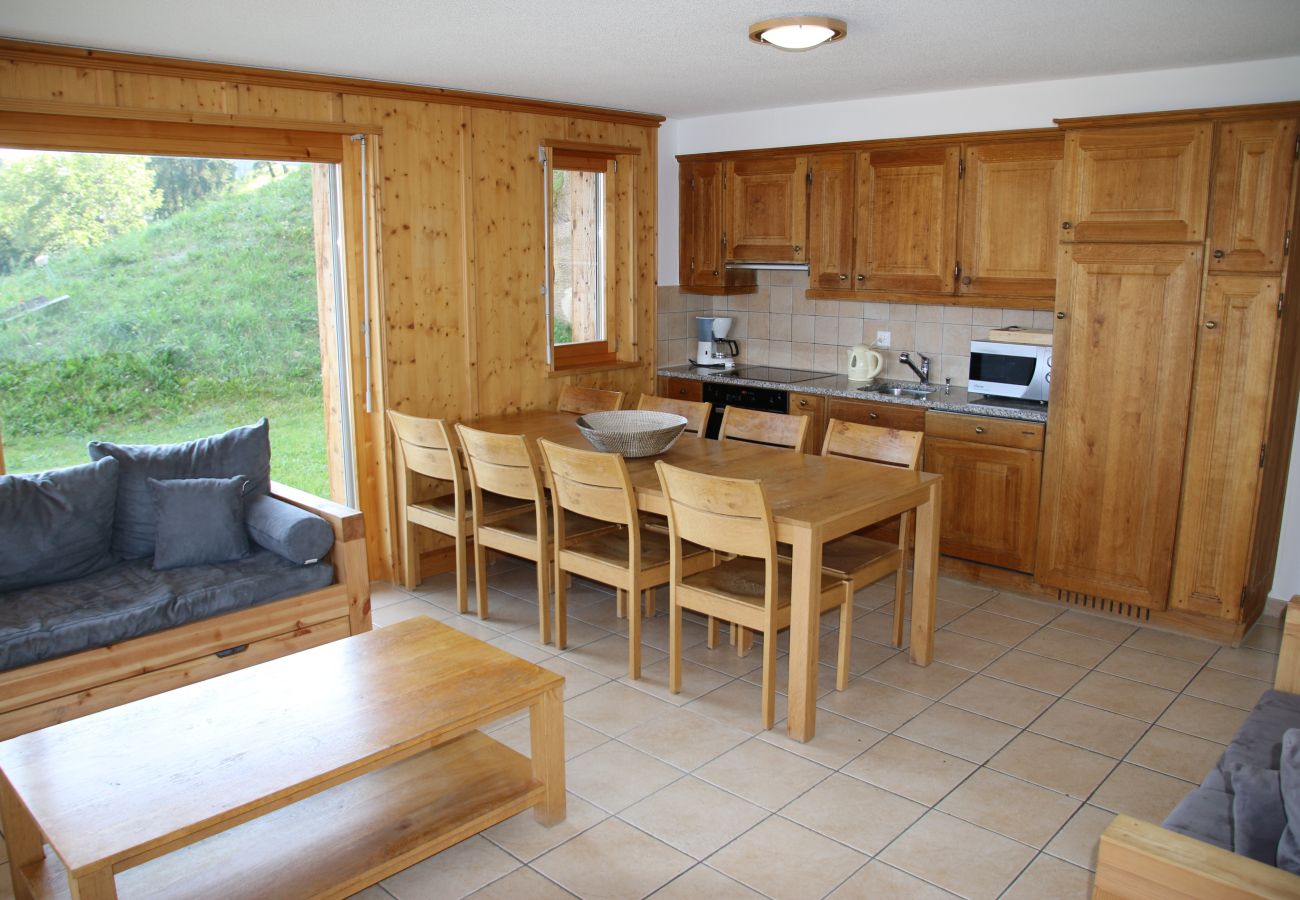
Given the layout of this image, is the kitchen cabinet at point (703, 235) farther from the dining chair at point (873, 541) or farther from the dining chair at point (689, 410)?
the dining chair at point (873, 541)

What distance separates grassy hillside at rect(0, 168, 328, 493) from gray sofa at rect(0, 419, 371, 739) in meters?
1.16

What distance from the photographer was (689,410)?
4.73m

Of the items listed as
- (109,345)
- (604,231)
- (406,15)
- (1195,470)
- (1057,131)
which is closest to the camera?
(406,15)

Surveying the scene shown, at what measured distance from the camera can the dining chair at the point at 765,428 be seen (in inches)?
172

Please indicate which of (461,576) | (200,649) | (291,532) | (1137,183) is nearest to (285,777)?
(200,649)

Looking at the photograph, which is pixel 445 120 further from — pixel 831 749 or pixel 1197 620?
pixel 1197 620

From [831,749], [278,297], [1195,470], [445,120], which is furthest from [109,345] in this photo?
[1195,470]

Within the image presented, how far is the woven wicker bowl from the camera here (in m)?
4.05

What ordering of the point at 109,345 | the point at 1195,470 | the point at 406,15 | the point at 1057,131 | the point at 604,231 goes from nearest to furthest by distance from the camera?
1. the point at 406,15
2. the point at 1195,470
3. the point at 1057,131
4. the point at 109,345
5. the point at 604,231

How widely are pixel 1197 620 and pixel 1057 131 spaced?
2.28 metres

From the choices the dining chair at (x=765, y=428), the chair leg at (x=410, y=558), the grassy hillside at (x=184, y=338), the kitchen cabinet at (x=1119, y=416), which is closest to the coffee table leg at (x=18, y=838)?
the chair leg at (x=410, y=558)

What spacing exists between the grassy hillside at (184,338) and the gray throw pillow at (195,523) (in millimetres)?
1317

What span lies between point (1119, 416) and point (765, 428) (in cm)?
154

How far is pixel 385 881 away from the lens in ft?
8.73
